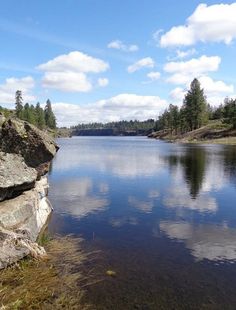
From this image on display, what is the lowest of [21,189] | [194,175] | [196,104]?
[194,175]

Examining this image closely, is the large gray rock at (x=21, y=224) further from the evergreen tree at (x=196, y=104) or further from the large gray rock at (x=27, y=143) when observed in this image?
the evergreen tree at (x=196, y=104)

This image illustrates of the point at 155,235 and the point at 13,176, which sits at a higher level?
the point at 13,176

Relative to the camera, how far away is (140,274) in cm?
1520

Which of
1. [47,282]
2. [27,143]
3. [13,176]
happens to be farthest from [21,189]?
[47,282]

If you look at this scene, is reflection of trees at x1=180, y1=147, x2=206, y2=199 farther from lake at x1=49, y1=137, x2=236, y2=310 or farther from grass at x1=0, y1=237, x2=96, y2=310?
grass at x1=0, y1=237, x2=96, y2=310

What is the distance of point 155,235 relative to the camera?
2055 cm

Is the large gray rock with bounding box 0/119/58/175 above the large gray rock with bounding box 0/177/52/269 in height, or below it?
above

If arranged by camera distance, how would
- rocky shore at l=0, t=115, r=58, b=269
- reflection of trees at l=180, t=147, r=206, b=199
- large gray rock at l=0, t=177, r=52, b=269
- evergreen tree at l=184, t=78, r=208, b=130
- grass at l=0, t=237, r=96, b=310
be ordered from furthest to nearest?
evergreen tree at l=184, t=78, r=208, b=130
reflection of trees at l=180, t=147, r=206, b=199
rocky shore at l=0, t=115, r=58, b=269
large gray rock at l=0, t=177, r=52, b=269
grass at l=0, t=237, r=96, b=310

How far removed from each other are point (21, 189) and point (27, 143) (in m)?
3.55

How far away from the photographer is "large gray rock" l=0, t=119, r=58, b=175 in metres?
23.2

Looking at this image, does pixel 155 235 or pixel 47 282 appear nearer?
pixel 47 282

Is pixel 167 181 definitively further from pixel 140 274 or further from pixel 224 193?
pixel 140 274

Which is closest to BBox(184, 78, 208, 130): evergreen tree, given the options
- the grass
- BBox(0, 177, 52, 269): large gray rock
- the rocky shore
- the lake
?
the lake

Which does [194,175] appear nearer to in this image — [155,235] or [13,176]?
[155,235]
